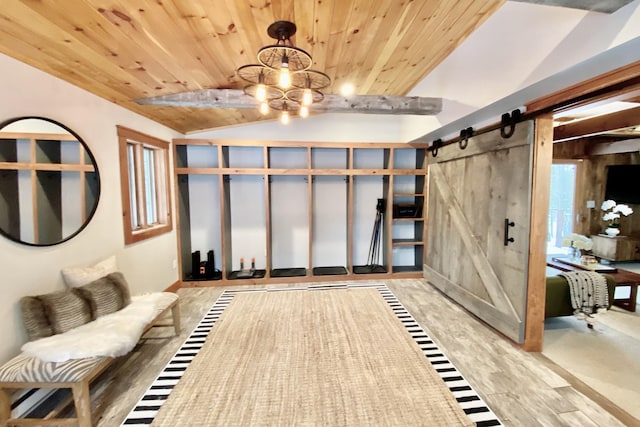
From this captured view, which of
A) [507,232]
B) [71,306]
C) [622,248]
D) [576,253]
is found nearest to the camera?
[71,306]

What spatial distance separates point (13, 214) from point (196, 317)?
76.3 inches

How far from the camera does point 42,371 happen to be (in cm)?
154

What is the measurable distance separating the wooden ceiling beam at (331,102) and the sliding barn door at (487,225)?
2.55 ft

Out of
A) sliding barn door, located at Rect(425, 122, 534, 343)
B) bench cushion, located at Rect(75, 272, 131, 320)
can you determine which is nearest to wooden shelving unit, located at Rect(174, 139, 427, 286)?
→ sliding barn door, located at Rect(425, 122, 534, 343)

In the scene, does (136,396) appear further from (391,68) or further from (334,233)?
(391,68)

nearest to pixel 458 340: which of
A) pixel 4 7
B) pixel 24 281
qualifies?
pixel 24 281

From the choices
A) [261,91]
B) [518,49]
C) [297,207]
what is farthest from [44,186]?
[518,49]

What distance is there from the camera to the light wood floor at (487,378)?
1.77 meters

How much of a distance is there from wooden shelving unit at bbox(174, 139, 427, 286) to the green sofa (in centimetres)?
184

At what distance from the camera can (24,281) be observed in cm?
185

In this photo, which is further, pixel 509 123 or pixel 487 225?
pixel 487 225

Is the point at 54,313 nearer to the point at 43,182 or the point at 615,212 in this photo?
the point at 43,182

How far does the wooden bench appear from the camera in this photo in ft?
5.05

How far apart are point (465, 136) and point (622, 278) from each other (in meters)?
2.66
